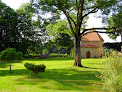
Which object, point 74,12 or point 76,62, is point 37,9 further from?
point 76,62

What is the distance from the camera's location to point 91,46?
153 ft

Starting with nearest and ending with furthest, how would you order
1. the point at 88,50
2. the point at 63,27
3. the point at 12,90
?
the point at 12,90 → the point at 63,27 → the point at 88,50

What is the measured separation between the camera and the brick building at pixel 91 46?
46.4 meters

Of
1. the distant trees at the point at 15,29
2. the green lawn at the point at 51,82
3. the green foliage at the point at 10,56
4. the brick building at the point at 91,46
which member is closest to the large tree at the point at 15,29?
the distant trees at the point at 15,29

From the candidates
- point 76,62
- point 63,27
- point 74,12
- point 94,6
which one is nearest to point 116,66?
point 76,62

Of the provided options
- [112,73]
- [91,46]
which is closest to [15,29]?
[91,46]

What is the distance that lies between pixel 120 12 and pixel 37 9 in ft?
38.3

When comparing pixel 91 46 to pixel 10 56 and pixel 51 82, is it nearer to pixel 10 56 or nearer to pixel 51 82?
pixel 10 56

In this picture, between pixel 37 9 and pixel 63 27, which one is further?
pixel 63 27

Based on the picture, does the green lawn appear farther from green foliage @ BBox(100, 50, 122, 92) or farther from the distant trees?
the distant trees

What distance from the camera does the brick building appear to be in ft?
152

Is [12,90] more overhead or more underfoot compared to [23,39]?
more underfoot

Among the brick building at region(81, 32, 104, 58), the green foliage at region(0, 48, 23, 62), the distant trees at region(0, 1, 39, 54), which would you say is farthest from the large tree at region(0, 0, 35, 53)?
the green foliage at region(0, 48, 23, 62)

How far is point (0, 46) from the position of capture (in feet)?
127
